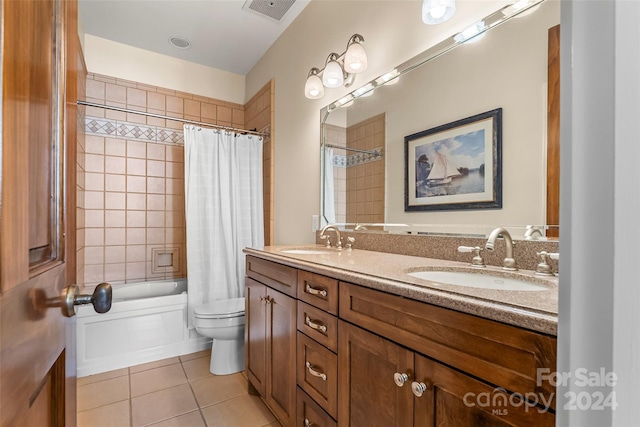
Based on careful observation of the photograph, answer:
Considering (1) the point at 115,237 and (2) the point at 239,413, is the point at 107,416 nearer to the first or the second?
(2) the point at 239,413

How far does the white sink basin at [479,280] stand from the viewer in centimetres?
92

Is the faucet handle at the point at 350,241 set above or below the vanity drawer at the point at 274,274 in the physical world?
above

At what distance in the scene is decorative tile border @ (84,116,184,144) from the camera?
2572mm

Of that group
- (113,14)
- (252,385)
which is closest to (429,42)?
(252,385)

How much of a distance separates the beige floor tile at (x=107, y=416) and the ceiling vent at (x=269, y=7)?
2.67 metres

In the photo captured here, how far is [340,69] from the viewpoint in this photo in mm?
1792

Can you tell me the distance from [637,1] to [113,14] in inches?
118

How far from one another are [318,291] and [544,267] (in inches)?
29.1

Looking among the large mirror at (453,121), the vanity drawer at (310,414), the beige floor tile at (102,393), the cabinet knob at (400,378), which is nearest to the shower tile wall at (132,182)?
the beige floor tile at (102,393)

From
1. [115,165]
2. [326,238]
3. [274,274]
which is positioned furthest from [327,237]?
[115,165]

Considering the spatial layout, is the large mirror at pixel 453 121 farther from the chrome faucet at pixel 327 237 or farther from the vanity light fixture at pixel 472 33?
the chrome faucet at pixel 327 237

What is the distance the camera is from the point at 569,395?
0.32 metres

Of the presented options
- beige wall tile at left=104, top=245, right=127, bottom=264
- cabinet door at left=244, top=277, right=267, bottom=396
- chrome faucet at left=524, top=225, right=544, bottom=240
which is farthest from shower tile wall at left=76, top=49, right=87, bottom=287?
chrome faucet at left=524, top=225, right=544, bottom=240

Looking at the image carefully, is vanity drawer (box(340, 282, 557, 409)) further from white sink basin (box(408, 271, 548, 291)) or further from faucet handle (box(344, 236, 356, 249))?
faucet handle (box(344, 236, 356, 249))
